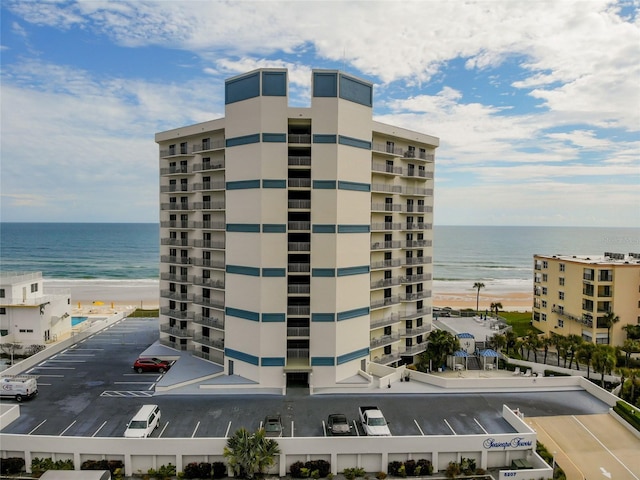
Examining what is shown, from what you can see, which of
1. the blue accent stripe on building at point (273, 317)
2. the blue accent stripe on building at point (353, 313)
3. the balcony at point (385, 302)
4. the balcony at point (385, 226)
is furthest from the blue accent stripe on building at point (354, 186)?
the blue accent stripe on building at point (273, 317)

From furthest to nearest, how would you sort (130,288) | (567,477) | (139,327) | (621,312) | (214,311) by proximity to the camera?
(130,288) → (139,327) → (621,312) → (214,311) → (567,477)

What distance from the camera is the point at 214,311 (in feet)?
129

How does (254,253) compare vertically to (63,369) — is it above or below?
above

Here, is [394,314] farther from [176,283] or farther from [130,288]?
[130,288]

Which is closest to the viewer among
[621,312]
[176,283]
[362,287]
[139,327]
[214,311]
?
[362,287]

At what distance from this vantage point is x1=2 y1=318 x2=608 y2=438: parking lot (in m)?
26.7

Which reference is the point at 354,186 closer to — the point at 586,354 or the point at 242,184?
the point at 242,184

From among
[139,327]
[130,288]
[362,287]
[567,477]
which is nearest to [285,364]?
[362,287]

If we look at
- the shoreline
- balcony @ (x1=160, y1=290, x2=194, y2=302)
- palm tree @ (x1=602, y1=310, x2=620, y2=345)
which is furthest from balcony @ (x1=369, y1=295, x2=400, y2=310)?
the shoreline

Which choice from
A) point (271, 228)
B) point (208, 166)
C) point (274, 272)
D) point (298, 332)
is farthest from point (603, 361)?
point (208, 166)

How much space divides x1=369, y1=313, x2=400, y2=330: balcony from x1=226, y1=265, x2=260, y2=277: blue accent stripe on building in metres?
12.0

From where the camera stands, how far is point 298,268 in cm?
3347

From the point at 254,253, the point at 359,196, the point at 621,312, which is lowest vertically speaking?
the point at 621,312

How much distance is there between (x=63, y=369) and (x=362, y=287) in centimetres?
2801
